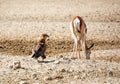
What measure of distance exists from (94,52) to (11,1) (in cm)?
1484

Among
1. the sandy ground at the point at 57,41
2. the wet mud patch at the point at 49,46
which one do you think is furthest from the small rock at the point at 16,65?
the wet mud patch at the point at 49,46

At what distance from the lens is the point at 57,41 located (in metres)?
17.7

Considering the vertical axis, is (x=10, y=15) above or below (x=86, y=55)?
above

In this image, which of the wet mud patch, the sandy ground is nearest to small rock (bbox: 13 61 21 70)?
the sandy ground

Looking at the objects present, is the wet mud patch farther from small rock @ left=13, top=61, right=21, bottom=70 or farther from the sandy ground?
small rock @ left=13, top=61, right=21, bottom=70

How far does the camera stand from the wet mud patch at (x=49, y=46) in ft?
52.2

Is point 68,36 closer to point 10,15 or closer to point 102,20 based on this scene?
point 102,20

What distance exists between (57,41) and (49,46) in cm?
95

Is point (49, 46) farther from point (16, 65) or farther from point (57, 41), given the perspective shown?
point (16, 65)

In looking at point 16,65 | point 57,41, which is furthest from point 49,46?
point 16,65

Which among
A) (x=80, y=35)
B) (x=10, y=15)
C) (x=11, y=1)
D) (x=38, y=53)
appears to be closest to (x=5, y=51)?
(x=80, y=35)

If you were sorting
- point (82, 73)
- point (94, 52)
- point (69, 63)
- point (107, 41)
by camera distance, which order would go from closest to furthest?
point (82, 73), point (69, 63), point (94, 52), point (107, 41)

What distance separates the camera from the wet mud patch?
52.2 ft

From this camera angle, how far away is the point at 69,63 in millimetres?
11375
